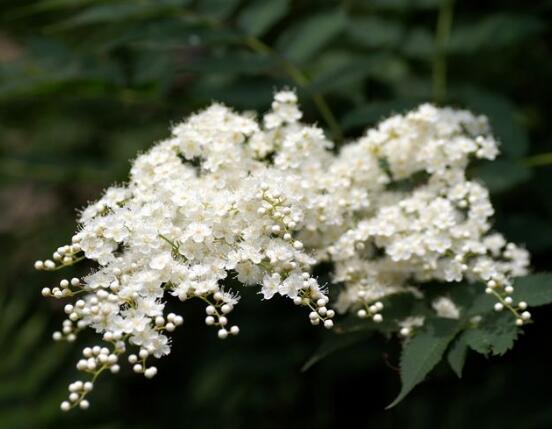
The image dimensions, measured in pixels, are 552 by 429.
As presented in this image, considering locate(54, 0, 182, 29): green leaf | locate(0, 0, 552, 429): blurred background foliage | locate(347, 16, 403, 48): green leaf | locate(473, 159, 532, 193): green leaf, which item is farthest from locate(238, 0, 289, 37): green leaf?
locate(473, 159, 532, 193): green leaf

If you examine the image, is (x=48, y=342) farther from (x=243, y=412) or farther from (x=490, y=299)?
(x=490, y=299)

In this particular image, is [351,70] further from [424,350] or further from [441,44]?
[424,350]

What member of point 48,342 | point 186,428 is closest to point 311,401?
point 186,428

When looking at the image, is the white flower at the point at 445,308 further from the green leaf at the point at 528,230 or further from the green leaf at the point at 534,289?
the green leaf at the point at 528,230

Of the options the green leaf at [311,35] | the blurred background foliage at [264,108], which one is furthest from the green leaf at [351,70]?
the green leaf at [311,35]

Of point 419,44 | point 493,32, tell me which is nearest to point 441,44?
point 419,44

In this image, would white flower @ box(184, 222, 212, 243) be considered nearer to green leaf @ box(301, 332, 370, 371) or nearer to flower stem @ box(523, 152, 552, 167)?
green leaf @ box(301, 332, 370, 371)

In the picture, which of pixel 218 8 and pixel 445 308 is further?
pixel 218 8
